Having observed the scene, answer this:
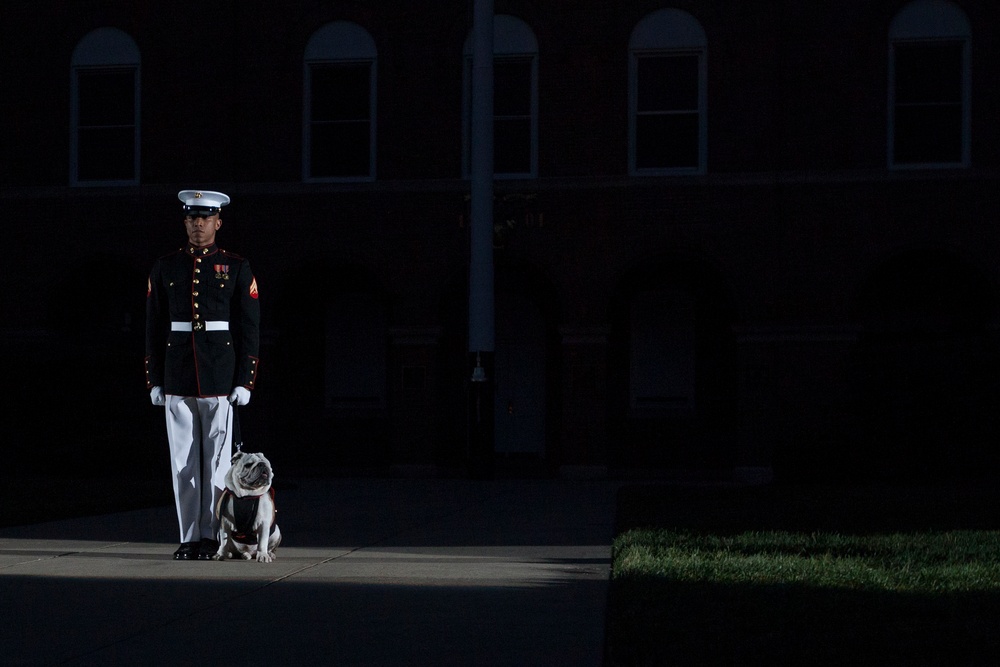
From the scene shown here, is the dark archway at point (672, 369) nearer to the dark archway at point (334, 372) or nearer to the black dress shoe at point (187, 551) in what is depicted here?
the dark archway at point (334, 372)

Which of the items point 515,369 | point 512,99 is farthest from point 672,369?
point 512,99

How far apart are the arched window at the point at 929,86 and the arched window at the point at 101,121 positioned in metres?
11.4

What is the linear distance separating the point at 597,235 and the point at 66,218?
8.19m

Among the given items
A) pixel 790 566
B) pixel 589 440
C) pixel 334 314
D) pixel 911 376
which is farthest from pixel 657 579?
pixel 334 314

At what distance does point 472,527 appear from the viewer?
1217 cm

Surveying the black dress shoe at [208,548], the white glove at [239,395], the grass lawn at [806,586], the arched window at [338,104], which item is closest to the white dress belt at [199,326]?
the white glove at [239,395]

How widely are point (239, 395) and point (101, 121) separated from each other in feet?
51.9

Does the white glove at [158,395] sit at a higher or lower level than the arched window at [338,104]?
lower

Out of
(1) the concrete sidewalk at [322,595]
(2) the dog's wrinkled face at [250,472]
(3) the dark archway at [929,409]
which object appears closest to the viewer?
(1) the concrete sidewalk at [322,595]

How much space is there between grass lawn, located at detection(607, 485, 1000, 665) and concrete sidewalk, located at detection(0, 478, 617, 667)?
29cm

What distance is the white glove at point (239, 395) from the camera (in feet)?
30.7

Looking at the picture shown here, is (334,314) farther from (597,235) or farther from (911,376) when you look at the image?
(911,376)

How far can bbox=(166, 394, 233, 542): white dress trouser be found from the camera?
9.32 m

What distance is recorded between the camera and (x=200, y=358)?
923 cm
